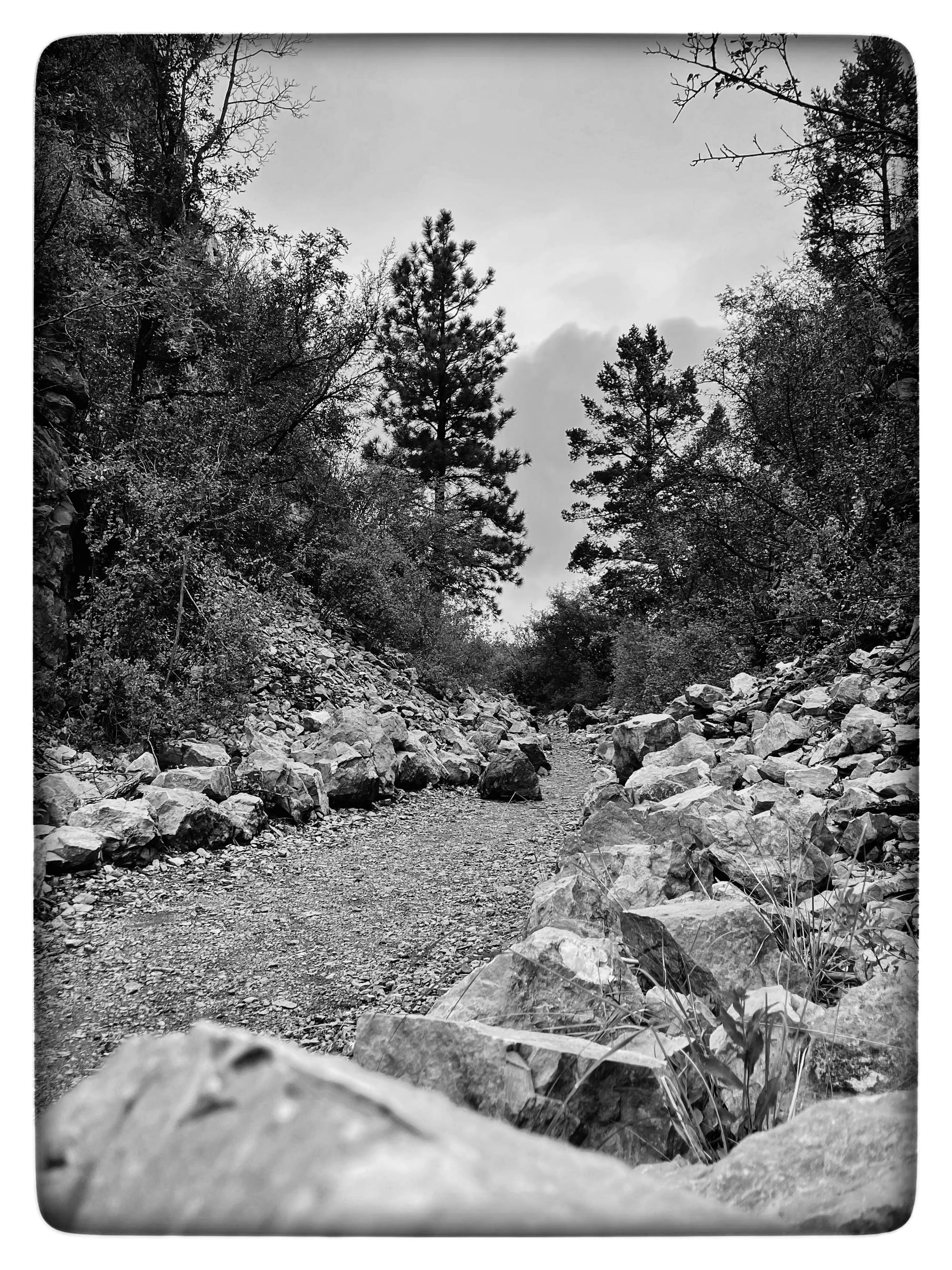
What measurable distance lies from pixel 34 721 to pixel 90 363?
72.7 inches

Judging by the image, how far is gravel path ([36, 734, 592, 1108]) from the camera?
191 centimetres

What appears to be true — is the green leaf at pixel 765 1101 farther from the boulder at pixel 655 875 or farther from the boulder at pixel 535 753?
the boulder at pixel 535 753


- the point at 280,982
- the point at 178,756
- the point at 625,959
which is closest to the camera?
the point at 625,959

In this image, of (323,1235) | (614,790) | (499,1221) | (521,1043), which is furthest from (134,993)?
(614,790)

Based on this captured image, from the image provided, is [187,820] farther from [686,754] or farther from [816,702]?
[816,702]

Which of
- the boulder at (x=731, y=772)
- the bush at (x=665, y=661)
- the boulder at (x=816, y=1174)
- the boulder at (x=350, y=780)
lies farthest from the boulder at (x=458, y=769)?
the boulder at (x=816, y=1174)

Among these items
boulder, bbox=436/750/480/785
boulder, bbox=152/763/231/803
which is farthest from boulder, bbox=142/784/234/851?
boulder, bbox=436/750/480/785

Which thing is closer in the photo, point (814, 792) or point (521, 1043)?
point (521, 1043)

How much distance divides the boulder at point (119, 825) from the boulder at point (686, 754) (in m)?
2.58

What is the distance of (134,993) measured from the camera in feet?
6.50

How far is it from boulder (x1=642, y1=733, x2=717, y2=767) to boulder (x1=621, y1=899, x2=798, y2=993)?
217 cm

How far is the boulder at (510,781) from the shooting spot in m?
5.23

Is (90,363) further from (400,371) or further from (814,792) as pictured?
(814,792)

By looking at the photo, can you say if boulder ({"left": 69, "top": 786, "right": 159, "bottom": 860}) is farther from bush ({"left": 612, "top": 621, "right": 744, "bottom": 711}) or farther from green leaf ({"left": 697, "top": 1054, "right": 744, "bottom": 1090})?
bush ({"left": 612, "top": 621, "right": 744, "bottom": 711})
